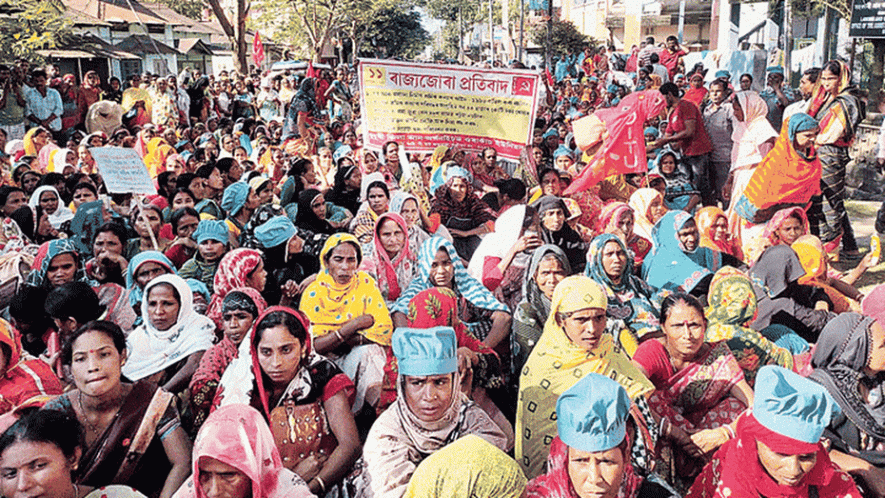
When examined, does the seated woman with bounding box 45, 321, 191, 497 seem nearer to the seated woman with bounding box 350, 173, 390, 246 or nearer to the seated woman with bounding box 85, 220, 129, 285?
the seated woman with bounding box 85, 220, 129, 285

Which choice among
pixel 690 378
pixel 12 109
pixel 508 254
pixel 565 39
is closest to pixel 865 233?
pixel 508 254

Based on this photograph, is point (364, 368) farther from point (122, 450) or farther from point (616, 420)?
point (616, 420)

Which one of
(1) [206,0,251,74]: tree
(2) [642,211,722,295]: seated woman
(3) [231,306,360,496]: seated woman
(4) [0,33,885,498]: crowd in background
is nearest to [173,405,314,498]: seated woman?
(4) [0,33,885,498]: crowd in background

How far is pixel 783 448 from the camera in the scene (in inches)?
84.4

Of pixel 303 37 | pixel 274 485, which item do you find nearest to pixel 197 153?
pixel 274 485

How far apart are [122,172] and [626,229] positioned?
3.63m

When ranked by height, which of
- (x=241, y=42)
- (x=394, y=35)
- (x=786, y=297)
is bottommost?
(x=786, y=297)

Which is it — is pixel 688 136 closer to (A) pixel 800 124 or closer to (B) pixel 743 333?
(A) pixel 800 124

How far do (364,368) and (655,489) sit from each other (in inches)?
62.6

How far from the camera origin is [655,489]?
7.33 ft

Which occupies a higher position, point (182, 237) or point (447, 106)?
point (447, 106)

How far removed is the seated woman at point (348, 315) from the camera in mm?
3504

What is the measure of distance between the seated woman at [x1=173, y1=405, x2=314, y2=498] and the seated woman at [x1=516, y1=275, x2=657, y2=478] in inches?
39.8

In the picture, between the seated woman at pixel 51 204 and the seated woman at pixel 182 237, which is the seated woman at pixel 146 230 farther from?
the seated woman at pixel 51 204
